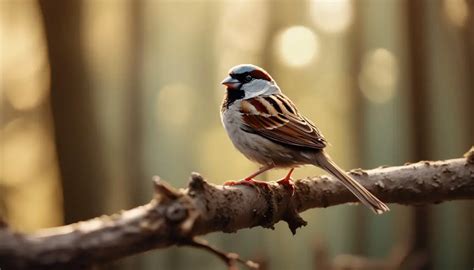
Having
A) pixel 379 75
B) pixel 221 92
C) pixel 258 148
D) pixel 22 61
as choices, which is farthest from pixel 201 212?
pixel 379 75

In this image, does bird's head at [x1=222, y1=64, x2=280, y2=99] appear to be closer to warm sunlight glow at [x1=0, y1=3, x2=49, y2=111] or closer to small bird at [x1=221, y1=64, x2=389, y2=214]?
small bird at [x1=221, y1=64, x2=389, y2=214]

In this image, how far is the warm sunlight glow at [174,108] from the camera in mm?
4227

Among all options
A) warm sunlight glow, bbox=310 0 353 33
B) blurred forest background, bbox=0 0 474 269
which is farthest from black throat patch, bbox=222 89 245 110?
warm sunlight glow, bbox=310 0 353 33

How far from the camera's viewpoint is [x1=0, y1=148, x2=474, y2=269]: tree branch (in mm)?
783

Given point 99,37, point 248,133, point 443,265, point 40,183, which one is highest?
point 99,37

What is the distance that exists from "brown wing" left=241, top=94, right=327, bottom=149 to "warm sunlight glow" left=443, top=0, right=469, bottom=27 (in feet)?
8.06

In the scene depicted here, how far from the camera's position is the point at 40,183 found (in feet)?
12.1

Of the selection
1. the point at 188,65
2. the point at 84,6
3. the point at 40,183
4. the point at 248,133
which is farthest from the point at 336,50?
the point at 248,133

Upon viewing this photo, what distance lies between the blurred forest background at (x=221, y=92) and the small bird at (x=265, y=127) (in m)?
1.74

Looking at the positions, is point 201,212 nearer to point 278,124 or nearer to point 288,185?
point 288,185

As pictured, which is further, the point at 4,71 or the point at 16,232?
the point at 4,71

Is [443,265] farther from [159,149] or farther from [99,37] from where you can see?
[99,37]

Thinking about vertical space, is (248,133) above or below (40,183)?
above

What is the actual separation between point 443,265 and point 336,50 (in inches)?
64.1
